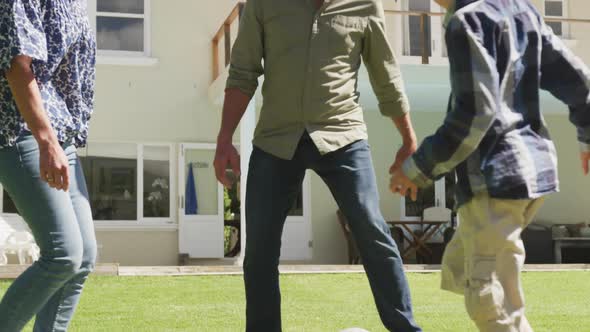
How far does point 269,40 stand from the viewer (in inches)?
135

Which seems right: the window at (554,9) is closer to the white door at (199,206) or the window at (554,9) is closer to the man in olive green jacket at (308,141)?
the white door at (199,206)

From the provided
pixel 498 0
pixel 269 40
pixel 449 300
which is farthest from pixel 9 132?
pixel 449 300

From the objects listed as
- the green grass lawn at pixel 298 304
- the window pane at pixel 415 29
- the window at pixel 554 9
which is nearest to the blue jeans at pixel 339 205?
the green grass lawn at pixel 298 304

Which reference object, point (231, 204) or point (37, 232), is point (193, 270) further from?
point (37, 232)

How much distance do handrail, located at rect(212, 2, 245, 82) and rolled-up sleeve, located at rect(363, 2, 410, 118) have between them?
940cm

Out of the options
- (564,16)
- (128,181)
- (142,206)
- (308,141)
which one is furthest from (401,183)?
(564,16)

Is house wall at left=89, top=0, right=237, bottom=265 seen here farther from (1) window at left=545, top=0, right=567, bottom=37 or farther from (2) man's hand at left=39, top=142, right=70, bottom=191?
(2) man's hand at left=39, top=142, right=70, bottom=191

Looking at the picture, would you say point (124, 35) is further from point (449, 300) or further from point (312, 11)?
point (312, 11)

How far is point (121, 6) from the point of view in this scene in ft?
49.7

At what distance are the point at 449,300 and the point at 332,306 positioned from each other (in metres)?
1.01

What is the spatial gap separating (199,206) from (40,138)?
40.3 ft

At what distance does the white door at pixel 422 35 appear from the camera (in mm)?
13844

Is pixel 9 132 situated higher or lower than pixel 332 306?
higher

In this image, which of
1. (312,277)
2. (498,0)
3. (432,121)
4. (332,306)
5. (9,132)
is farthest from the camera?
(432,121)
